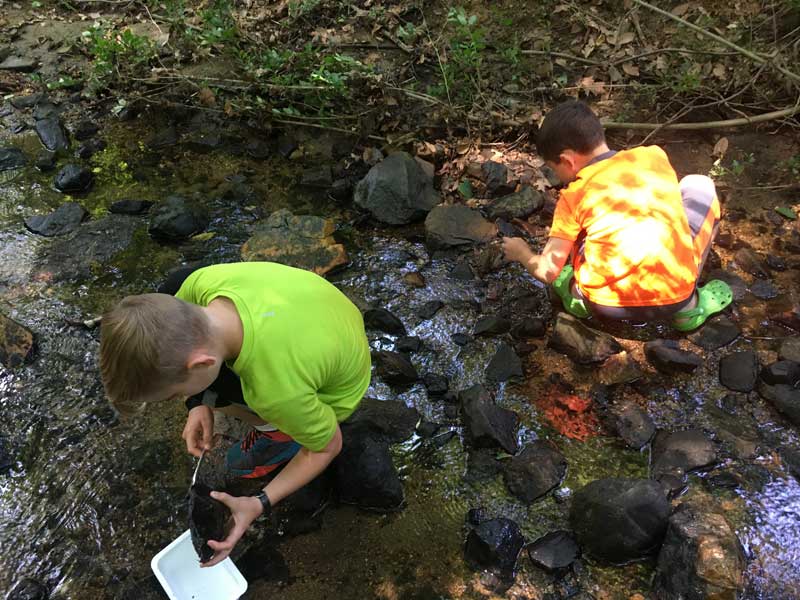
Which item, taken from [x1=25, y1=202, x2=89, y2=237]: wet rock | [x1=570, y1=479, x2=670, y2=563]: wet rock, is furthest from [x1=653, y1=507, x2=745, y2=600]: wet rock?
[x1=25, y1=202, x2=89, y2=237]: wet rock

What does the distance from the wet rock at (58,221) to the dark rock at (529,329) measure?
9.56 feet

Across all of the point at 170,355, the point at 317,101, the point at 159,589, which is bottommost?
the point at 159,589

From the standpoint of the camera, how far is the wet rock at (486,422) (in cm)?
237

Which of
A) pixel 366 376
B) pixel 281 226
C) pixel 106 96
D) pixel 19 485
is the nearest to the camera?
pixel 366 376

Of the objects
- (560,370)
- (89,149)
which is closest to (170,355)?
(560,370)

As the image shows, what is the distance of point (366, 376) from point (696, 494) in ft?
4.37

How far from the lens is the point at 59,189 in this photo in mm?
4102

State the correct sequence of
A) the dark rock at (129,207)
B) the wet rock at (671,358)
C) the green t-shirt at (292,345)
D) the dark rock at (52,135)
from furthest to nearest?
the dark rock at (52,135), the dark rock at (129,207), the wet rock at (671,358), the green t-shirt at (292,345)

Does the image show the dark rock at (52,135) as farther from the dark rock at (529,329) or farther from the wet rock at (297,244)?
the dark rock at (529,329)

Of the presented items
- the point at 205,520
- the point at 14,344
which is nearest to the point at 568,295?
the point at 205,520

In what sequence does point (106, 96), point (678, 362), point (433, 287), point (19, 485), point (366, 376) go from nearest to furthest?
point (366, 376), point (19, 485), point (678, 362), point (433, 287), point (106, 96)

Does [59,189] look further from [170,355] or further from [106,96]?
[170,355]

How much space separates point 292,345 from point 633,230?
4.97 ft

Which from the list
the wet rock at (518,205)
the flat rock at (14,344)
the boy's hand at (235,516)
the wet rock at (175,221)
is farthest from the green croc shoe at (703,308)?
the flat rock at (14,344)
